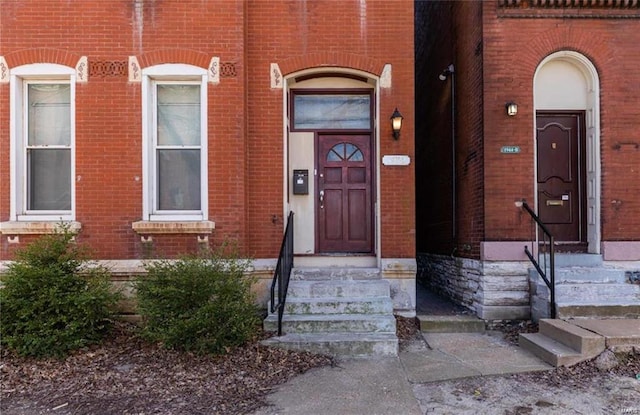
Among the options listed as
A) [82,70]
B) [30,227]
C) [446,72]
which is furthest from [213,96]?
[446,72]

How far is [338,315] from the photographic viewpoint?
604 centimetres

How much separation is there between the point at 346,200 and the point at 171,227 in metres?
2.74

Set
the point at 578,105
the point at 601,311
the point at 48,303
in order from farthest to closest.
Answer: the point at 578,105
the point at 601,311
the point at 48,303

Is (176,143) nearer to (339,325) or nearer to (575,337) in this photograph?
(339,325)

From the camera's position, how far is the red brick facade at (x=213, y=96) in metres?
6.62

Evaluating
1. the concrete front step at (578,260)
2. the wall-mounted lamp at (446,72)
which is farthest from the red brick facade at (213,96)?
the concrete front step at (578,260)

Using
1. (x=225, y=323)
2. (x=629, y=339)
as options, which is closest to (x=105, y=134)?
(x=225, y=323)

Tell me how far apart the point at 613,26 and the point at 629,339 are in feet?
15.6

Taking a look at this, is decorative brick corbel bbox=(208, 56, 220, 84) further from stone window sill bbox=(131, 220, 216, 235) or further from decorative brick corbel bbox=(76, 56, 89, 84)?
stone window sill bbox=(131, 220, 216, 235)

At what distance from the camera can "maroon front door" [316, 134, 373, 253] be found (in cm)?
731

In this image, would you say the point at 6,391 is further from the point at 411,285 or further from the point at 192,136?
the point at 411,285

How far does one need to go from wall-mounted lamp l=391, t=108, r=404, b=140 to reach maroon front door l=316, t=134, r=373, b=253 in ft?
2.09

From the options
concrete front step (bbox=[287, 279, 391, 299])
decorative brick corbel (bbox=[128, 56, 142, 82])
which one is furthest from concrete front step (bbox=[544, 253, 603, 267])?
decorative brick corbel (bbox=[128, 56, 142, 82])

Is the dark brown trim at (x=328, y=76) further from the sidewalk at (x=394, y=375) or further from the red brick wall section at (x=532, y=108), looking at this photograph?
the sidewalk at (x=394, y=375)
